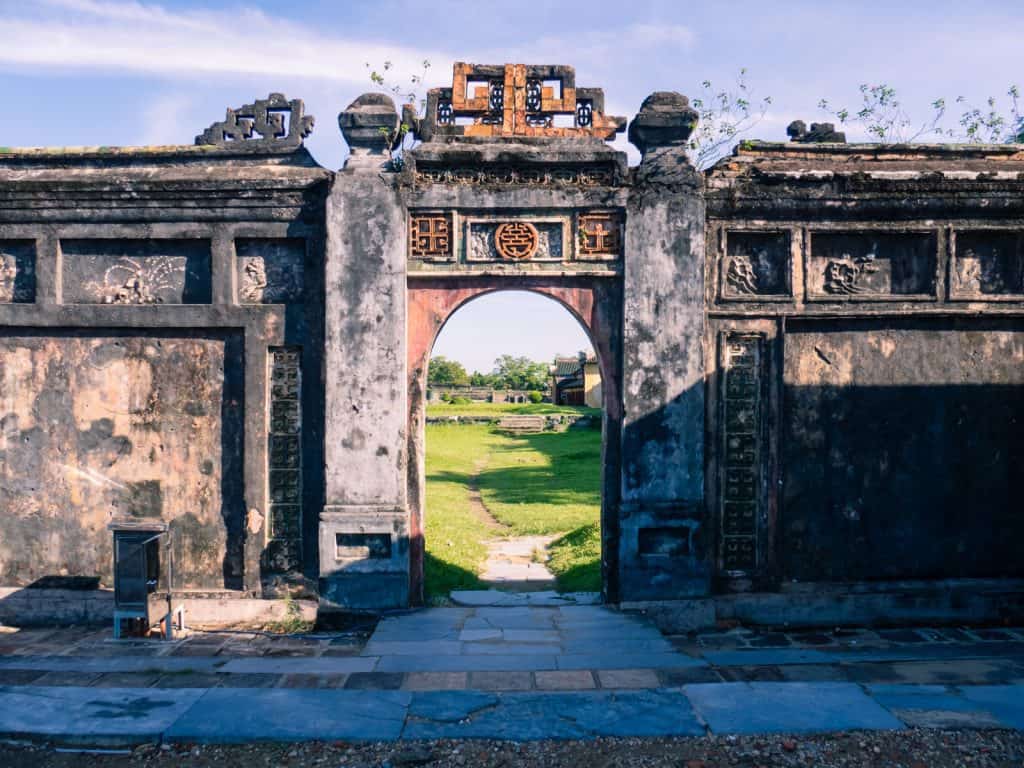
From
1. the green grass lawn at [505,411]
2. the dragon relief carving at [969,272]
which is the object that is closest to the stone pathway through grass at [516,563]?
the dragon relief carving at [969,272]

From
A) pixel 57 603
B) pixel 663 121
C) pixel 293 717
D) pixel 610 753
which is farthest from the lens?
pixel 57 603

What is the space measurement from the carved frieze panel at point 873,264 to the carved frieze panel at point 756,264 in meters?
0.26

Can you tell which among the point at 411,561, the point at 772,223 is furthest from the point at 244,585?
the point at 772,223

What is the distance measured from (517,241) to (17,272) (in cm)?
455

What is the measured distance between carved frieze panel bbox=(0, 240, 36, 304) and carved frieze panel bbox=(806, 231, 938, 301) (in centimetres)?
699

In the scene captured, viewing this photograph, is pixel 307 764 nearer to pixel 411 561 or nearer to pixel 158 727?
pixel 158 727

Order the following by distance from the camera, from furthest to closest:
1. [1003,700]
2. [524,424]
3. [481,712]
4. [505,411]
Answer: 1. [505,411]
2. [524,424]
3. [1003,700]
4. [481,712]

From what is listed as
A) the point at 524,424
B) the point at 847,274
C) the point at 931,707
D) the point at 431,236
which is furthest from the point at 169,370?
the point at 524,424

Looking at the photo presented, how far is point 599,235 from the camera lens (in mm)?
6246

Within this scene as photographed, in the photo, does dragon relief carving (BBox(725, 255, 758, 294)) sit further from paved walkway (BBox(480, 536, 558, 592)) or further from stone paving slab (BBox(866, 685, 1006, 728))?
paved walkway (BBox(480, 536, 558, 592))

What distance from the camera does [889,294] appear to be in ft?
20.8

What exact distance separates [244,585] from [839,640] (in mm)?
5105

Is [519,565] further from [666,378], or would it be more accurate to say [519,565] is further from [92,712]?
[92,712]

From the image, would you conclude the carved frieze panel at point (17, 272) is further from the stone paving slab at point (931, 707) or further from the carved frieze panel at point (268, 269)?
the stone paving slab at point (931, 707)
